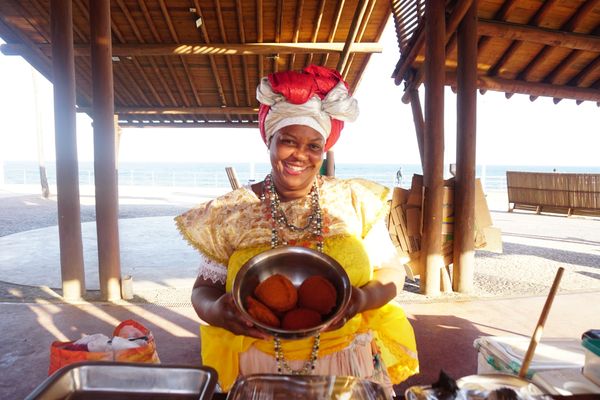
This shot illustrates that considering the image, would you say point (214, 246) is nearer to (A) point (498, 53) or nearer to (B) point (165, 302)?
(B) point (165, 302)

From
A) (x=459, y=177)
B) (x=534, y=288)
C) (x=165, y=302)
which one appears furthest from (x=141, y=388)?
(x=534, y=288)

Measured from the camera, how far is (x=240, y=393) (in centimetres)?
92

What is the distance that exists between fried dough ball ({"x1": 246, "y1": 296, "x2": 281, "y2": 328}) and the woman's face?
0.54 metres

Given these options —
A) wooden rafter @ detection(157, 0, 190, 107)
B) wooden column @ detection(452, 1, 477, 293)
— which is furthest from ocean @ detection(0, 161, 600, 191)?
wooden column @ detection(452, 1, 477, 293)

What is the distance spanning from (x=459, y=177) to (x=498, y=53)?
94.4 inches

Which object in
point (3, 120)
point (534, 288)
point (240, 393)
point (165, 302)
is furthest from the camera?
point (3, 120)

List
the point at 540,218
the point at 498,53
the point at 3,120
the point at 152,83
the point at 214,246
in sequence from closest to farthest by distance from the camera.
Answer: the point at 214,246, the point at 498,53, the point at 152,83, the point at 540,218, the point at 3,120

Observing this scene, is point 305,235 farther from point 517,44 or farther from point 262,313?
point 517,44

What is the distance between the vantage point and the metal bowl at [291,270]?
47.3 inches

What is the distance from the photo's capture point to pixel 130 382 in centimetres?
96

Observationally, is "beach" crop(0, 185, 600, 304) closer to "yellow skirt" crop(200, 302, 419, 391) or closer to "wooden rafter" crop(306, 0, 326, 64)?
"yellow skirt" crop(200, 302, 419, 391)

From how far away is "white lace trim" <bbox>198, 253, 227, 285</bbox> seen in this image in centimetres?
159

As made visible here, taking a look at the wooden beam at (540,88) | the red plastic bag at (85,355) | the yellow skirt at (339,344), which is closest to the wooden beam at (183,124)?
the wooden beam at (540,88)

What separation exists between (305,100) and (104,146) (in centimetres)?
369
